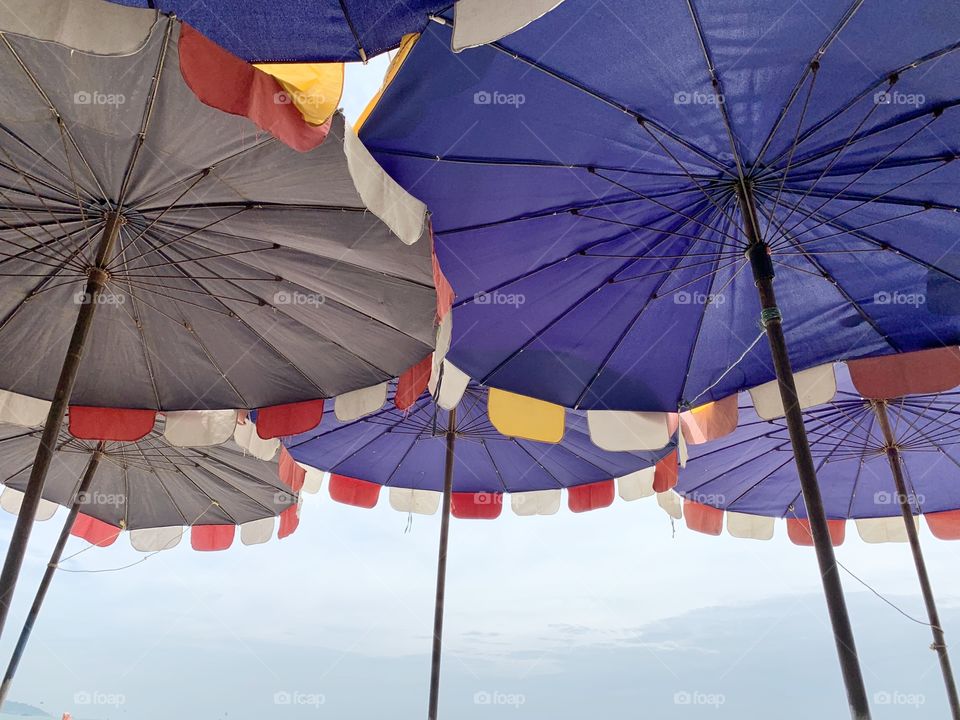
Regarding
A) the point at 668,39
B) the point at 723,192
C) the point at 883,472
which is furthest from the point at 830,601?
the point at 883,472

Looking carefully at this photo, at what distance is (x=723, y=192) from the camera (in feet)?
11.5

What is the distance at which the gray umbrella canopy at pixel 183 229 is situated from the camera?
2734 millimetres

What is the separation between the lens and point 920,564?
5.73m

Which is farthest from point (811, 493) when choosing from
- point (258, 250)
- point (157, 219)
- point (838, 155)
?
point (157, 219)

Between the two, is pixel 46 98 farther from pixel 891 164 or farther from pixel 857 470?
pixel 857 470

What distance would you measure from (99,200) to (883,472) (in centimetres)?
759

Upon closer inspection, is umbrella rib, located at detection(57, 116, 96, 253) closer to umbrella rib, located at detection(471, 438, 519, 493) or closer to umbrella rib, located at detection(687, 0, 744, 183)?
umbrella rib, located at detection(687, 0, 744, 183)

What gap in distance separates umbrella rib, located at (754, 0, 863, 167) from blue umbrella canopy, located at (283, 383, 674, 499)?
3.13 m

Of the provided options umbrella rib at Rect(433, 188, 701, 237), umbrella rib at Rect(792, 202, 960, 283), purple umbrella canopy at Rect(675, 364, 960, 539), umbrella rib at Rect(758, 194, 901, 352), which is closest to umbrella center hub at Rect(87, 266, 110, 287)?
umbrella rib at Rect(433, 188, 701, 237)

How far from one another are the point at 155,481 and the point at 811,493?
293 inches

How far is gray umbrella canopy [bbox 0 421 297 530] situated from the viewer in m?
6.77

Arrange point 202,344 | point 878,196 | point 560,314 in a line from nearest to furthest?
point 878,196
point 560,314
point 202,344

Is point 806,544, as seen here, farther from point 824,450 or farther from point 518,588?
point 518,588

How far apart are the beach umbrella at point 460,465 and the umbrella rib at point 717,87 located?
9.00 feet
